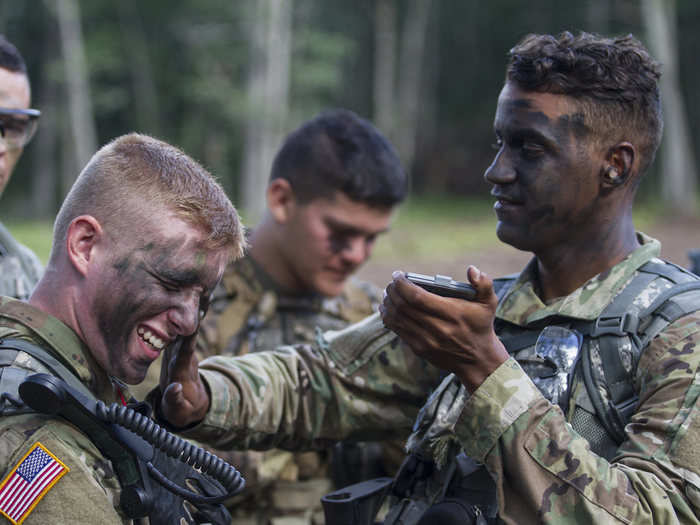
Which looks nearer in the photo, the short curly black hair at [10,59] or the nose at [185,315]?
the nose at [185,315]

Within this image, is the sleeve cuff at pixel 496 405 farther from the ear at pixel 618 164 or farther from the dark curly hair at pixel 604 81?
the dark curly hair at pixel 604 81

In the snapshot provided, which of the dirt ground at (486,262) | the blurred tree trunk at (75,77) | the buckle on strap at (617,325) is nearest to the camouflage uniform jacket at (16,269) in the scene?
the buckle on strap at (617,325)

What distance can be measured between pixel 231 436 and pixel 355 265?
151 cm

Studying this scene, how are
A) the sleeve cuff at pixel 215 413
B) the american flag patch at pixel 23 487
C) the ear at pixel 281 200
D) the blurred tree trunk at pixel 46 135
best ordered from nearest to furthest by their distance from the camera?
the american flag patch at pixel 23 487 < the sleeve cuff at pixel 215 413 < the ear at pixel 281 200 < the blurred tree trunk at pixel 46 135

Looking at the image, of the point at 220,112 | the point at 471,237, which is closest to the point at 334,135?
the point at 471,237

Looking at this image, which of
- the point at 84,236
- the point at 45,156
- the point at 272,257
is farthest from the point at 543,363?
the point at 45,156

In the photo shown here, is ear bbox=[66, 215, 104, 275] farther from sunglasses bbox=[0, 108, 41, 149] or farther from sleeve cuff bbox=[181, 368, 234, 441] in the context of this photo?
sunglasses bbox=[0, 108, 41, 149]

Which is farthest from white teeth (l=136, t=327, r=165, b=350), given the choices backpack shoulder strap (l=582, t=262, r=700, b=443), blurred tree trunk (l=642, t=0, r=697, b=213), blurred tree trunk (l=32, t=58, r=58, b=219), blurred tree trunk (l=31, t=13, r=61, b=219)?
blurred tree trunk (l=32, t=58, r=58, b=219)

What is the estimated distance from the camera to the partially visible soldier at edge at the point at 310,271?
13.4 ft

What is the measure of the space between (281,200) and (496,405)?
7.92 ft

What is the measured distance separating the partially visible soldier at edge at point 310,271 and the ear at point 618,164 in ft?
5.74

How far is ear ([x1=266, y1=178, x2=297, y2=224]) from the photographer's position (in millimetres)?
4406

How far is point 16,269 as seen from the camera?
13.5 feet

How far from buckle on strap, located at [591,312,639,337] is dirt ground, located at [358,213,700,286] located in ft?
29.7
